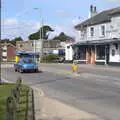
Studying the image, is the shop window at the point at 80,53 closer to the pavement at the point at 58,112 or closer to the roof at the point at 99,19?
the roof at the point at 99,19

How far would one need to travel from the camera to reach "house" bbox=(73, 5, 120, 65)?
196 ft

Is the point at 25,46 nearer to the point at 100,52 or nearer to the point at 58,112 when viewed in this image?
the point at 100,52

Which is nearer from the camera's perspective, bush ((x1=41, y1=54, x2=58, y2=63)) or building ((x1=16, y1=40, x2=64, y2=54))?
bush ((x1=41, y1=54, x2=58, y2=63))

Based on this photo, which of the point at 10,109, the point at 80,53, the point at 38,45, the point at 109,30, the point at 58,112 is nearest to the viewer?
the point at 10,109

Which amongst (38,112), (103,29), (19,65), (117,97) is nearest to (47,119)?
(38,112)

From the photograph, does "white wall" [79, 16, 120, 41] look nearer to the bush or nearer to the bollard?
the bush

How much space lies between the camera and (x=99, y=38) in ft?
215

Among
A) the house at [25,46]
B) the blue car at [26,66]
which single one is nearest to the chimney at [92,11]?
the blue car at [26,66]

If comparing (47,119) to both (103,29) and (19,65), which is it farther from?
(103,29)

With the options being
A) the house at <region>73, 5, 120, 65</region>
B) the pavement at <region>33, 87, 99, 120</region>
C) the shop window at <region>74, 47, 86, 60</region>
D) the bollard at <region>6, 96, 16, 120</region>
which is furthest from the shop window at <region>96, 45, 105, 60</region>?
the bollard at <region>6, 96, 16, 120</region>

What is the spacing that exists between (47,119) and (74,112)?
73.8 inches

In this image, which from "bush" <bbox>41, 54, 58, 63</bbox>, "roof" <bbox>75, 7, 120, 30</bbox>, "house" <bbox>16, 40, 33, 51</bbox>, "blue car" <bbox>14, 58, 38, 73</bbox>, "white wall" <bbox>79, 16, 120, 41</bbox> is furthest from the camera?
"house" <bbox>16, 40, 33, 51</bbox>

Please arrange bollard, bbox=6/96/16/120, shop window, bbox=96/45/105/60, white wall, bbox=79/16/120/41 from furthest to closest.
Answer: shop window, bbox=96/45/105/60 < white wall, bbox=79/16/120/41 < bollard, bbox=6/96/16/120

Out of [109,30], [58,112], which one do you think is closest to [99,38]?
[109,30]
